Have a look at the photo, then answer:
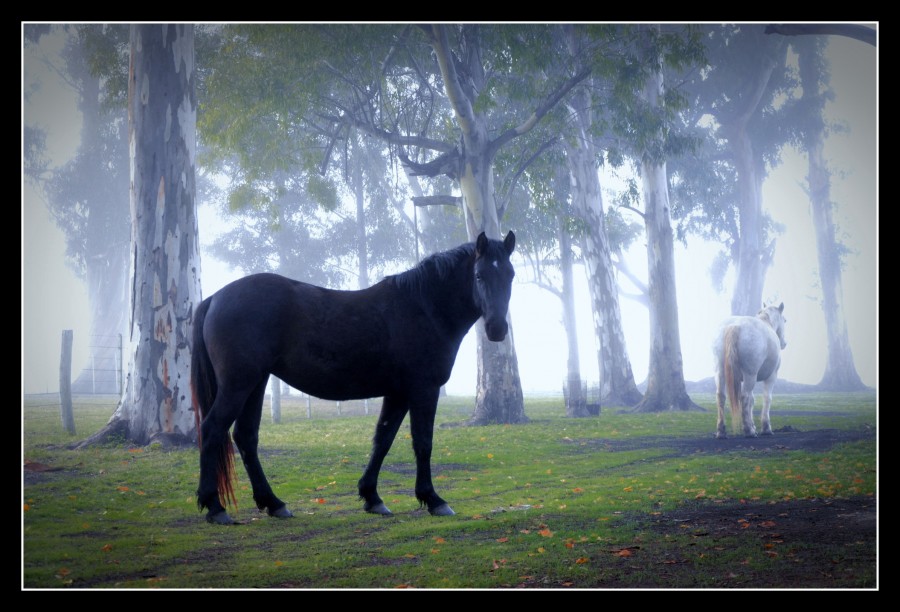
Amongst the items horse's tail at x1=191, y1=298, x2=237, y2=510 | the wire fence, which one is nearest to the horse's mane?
horse's tail at x1=191, y1=298, x2=237, y2=510

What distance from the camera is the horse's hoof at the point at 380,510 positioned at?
589cm

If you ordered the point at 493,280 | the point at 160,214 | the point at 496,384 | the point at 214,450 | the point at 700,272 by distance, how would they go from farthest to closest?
the point at 700,272
the point at 496,384
the point at 160,214
the point at 493,280
the point at 214,450

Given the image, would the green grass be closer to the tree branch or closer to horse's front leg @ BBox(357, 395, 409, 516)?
horse's front leg @ BBox(357, 395, 409, 516)

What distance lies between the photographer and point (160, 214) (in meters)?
9.40

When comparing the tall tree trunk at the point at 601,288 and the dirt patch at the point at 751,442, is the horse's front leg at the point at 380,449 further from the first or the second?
the tall tree trunk at the point at 601,288

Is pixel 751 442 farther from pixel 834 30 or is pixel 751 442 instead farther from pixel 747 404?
pixel 834 30

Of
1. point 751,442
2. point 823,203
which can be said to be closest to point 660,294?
point 823,203

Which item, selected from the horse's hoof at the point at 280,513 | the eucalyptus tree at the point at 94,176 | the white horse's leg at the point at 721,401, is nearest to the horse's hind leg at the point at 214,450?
the horse's hoof at the point at 280,513

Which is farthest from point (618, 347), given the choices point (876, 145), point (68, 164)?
point (68, 164)

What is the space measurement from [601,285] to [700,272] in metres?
2.57

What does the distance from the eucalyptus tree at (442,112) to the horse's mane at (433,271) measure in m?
5.74

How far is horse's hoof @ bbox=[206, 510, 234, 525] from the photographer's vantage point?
5.51m

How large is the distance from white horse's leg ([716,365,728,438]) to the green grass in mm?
323
